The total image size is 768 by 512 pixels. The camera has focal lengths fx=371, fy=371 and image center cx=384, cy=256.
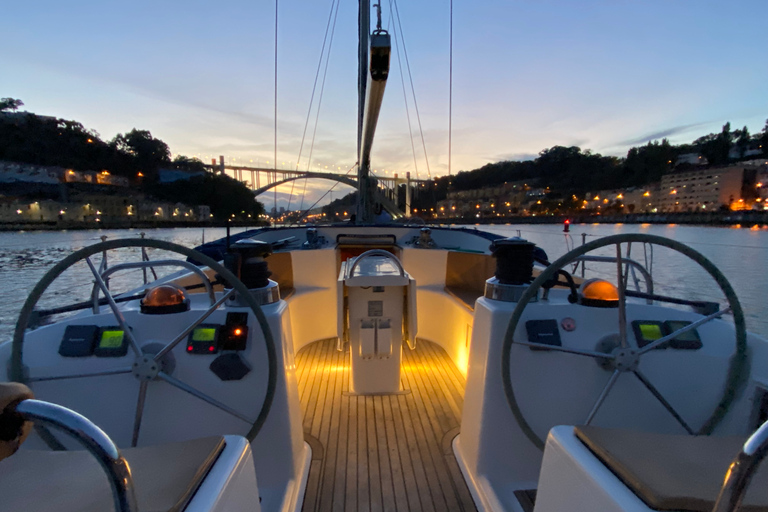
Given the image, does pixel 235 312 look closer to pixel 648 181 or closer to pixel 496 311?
pixel 496 311

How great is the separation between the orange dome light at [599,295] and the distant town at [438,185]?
79.4ft

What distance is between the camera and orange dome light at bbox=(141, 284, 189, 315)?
1313 mm

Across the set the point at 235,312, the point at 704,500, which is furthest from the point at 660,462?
the point at 235,312

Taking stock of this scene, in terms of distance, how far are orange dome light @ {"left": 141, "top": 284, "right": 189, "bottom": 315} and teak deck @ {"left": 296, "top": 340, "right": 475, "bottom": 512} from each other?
93 cm

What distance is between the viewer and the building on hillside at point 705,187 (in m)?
50.2

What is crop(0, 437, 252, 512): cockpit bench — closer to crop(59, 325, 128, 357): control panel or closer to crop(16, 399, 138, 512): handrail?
crop(16, 399, 138, 512): handrail

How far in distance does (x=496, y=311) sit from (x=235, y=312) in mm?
964

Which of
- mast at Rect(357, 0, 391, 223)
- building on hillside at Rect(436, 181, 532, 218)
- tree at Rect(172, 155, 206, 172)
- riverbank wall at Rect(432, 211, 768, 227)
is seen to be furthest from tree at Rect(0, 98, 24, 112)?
mast at Rect(357, 0, 391, 223)

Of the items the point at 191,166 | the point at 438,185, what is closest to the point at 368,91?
the point at 438,185

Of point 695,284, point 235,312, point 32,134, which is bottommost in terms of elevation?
point 695,284

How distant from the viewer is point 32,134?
1826 inches

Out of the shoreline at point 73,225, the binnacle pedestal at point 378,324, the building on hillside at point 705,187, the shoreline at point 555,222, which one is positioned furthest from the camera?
the building on hillside at point 705,187

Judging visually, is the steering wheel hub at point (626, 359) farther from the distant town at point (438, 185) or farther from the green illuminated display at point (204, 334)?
the distant town at point (438, 185)

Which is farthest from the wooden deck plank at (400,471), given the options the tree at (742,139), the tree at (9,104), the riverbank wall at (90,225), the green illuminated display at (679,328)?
the tree at (742,139)
